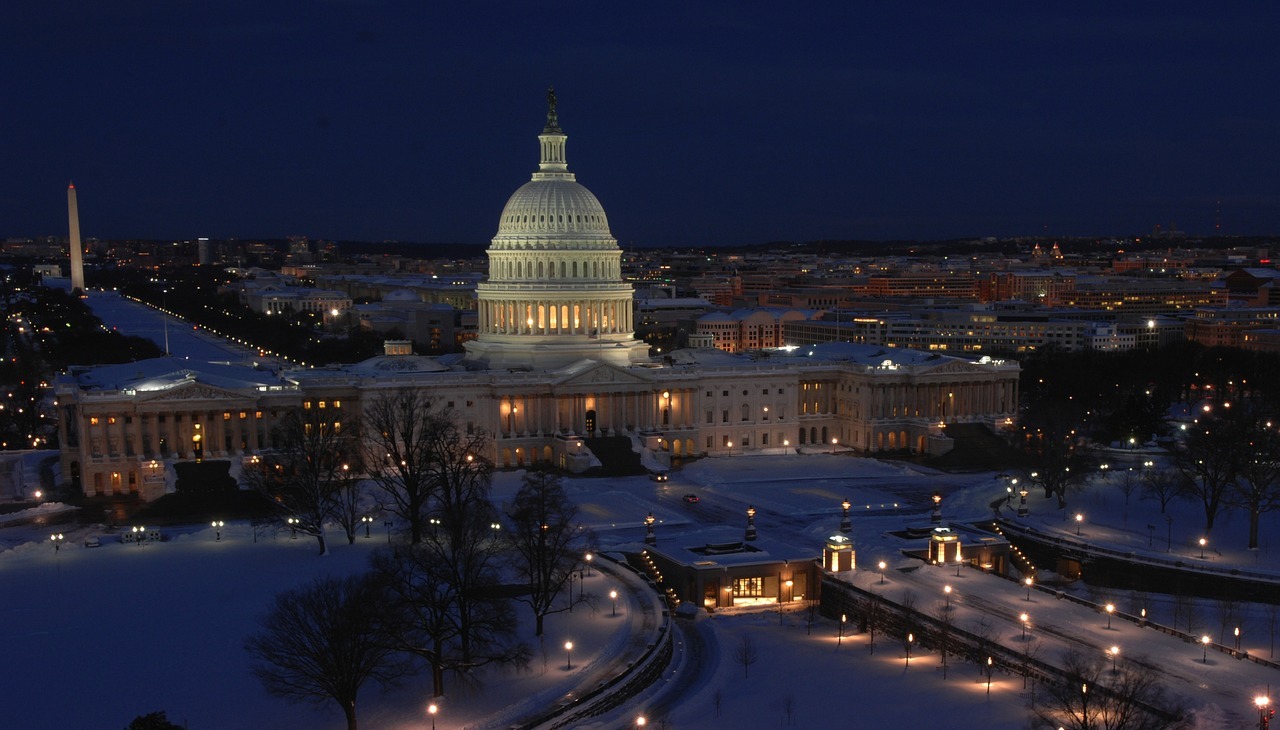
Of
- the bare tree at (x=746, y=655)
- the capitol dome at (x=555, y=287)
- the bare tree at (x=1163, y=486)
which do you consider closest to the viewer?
the bare tree at (x=746, y=655)

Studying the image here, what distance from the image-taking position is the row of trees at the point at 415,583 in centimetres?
3766

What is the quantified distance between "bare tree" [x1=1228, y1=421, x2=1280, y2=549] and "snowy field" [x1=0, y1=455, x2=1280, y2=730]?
136 cm

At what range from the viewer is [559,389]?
85562 mm

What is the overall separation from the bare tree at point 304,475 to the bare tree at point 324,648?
53.9ft

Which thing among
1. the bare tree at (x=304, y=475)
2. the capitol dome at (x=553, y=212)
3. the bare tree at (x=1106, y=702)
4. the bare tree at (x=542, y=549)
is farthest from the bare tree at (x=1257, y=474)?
the capitol dome at (x=553, y=212)

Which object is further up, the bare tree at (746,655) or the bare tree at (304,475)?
the bare tree at (304,475)

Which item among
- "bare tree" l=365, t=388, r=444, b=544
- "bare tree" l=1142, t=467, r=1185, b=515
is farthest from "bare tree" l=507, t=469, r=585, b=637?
"bare tree" l=1142, t=467, r=1185, b=515

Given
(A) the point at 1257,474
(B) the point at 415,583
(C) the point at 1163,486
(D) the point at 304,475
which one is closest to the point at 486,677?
(B) the point at 415,583

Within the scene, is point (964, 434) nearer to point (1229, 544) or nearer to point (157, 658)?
point (1229, 544)

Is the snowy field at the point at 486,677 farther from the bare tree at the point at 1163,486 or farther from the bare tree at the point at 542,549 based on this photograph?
the bare tree at the point at 542,549

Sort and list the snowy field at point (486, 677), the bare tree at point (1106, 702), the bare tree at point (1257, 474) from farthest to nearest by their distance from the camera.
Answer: the bare tree at point (1257, 474) → the snowy field at point (486, 677) → the bare tree at point (1106, 702)

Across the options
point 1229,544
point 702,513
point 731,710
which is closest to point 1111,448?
point 1229,544

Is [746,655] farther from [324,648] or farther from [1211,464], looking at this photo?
[1211,464]

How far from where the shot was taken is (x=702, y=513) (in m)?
67.3
